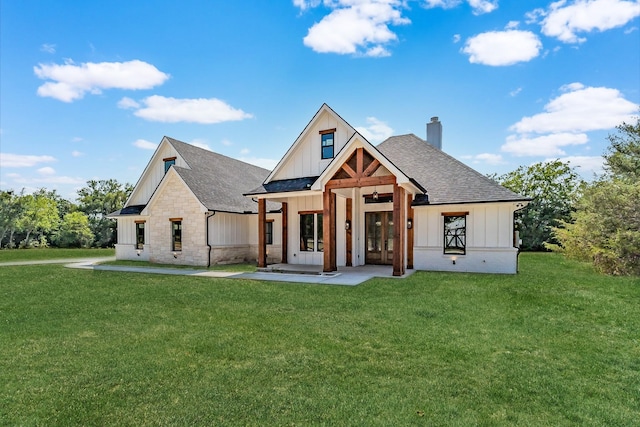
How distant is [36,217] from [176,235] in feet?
84.3

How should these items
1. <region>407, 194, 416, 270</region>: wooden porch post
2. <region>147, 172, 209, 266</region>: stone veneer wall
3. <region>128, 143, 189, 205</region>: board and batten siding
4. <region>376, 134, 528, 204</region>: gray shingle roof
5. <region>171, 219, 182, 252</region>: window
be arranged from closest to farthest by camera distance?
<region>376, 134, 528, 204</region>: gray shingle roof < <region>407, 194, 416, 270</region>: wooden porch post < <region>147, 172, 209, 266</region>: stone veneer wall < <region>171, 219, 182, 252</region>: window < <region>128, 143, 189, 205</region>: board and batten siding

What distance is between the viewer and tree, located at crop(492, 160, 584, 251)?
24812 millimetres

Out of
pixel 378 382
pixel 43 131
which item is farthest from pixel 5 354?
pixel 43 131

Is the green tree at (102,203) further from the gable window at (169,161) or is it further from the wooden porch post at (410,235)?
the wooden porch post at (410,235)

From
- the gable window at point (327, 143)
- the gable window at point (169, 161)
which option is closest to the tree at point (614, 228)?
the gable window at point (327, 143)

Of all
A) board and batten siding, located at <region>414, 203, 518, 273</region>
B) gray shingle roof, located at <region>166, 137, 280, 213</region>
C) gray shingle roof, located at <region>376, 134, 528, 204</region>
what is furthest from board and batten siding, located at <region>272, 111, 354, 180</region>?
board and batten siding, located at <region>414, 203, 518, 273</region>

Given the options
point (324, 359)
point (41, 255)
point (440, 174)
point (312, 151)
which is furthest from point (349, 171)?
point (41, 255)

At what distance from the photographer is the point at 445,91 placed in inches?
543

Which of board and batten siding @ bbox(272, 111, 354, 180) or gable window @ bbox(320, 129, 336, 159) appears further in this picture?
gable window @ bbox(320, 129, 336, 159)

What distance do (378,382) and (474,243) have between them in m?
10.6

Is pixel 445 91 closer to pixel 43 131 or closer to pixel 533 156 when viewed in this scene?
pixel 533 156

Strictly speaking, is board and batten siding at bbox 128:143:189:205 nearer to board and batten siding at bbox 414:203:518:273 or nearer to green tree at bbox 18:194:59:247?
board and batten siding at bbox 414:203:518:273

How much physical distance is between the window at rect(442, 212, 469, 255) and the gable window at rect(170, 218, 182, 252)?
1285cm

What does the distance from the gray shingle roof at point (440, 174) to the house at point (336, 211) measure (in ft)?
0.16
